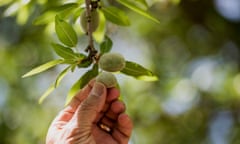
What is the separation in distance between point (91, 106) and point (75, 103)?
0.32ft

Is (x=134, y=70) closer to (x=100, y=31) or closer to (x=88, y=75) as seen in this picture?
(x=88, y=75)

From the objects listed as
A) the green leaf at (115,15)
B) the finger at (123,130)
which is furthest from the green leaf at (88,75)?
the green leaf at (115,15)

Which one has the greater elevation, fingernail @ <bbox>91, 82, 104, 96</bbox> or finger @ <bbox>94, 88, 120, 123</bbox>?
fingernail @ <bbox>91, 82, 104, 96</bbox>

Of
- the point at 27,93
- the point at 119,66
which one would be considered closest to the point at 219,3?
the point at 27,93

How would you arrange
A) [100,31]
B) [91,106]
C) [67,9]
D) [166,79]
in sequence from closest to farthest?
[91,106], [67,9], [100,31], [166,79]

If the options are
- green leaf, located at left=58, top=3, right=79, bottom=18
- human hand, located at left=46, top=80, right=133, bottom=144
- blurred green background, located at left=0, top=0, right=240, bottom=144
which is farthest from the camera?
blurred green background, located at left=0, top=0, right=240, bottom=144

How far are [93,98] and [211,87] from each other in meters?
3.09

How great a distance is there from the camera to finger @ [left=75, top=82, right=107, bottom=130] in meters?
1.50

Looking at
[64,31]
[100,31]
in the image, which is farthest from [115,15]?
[64,31]

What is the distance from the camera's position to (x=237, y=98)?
4.16 m

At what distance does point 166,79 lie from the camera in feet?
15.4

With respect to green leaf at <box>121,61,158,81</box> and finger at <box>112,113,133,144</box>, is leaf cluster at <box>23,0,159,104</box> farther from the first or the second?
finger at <box>112,113,133,144</box>

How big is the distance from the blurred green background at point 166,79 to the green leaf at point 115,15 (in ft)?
7.77

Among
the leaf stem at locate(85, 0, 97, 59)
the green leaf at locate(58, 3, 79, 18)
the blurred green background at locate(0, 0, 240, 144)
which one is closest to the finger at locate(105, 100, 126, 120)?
the leaf stem at locate(85, 0, 97, 59)
